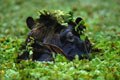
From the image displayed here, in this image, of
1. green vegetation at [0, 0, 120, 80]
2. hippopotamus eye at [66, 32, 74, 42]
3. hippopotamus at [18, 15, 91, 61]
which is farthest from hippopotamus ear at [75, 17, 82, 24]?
green vegetation at [0, 0, 120, 80]

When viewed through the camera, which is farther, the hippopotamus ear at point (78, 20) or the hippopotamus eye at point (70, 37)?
the hippopotamus ear at point (78, 20)

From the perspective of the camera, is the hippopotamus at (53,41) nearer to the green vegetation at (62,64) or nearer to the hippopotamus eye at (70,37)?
the hippopotamus eye at (70,37)

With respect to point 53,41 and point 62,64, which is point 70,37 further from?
point 62,64

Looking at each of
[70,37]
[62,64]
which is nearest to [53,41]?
[70,37]

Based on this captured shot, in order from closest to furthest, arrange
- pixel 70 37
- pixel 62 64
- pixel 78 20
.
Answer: pixel 62 64
pixel 70 37
pixel 78 20

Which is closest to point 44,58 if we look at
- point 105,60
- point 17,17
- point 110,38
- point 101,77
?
point 105,60

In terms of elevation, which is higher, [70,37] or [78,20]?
[78,20]

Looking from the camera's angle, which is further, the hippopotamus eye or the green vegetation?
Answer: the hippopotamus eye

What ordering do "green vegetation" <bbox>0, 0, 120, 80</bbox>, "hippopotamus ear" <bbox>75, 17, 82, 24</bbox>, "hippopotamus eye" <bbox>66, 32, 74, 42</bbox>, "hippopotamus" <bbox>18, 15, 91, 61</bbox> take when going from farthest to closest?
A: "hippopotamus ear" <bbox>75, 17, 82, 24</bbox>, "hippopotamus eye" <bbox>66, 32, 74, 42</bbox>, "hippopotamus" <bbox>18, 15, 91, 61</bbox>, "green vegetation" <bbox>0, 0, 120, 80</bbox>

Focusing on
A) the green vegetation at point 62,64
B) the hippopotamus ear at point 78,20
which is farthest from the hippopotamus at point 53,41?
the green vegetation at point 62,64

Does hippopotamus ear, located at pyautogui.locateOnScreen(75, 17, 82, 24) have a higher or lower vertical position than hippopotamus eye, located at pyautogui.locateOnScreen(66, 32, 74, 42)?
higher

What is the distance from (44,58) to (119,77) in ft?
5.07

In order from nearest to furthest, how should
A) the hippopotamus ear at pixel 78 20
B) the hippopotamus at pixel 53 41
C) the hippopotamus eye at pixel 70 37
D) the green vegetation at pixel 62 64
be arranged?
the green vegetation at pixel 62 64 < the hippopotamus at pixel 53 41 < the hippopotamus eye at pixel 70 37 < the hippopotamus ear at pixel 78 20

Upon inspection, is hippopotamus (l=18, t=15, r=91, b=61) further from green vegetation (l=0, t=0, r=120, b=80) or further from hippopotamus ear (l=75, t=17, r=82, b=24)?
green vegetation (l=0, t=0, r=120, b=80)
